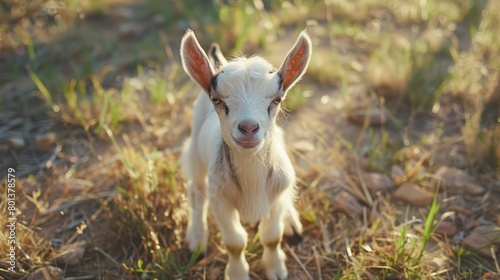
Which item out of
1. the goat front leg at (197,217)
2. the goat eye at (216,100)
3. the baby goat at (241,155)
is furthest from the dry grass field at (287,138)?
the goat eye at (216,100)

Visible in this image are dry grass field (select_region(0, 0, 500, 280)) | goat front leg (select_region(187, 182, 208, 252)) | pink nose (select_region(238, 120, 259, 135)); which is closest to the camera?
pink nose (select_region(238, 120, 259, 135))

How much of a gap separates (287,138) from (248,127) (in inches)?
85.2

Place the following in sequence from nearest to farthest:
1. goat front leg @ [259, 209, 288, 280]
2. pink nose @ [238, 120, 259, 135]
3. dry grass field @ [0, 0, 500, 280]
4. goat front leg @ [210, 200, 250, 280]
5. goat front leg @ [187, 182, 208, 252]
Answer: pink nose @ [238, 120, 259, 135]
goat front leg @ [210, 200, 250, 280]
goat front leg @ [259, 209, 288, 280]
dry grass field @ [0, 0, 500, 280]
goat front leg @ [187, 182, 208, 252]

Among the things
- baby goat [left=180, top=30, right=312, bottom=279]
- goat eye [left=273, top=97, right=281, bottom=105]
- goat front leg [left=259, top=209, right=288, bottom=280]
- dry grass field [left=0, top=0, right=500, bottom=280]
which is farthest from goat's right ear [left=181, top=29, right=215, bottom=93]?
goat front leg [left=259, top=209, right=288, bottom=280]

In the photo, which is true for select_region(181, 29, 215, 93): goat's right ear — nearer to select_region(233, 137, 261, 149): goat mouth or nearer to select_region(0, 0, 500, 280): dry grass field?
select_region(233, 137, 261, 149): goat mouth

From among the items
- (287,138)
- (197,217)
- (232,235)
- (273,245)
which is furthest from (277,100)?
(287,138)

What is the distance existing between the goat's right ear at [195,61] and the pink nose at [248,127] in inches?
15.1

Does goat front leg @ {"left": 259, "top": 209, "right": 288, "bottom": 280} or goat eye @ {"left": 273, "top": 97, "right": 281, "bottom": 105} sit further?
goat front leg @ {"left": 259, "top": 209, "right": 288, "bottom": 280}

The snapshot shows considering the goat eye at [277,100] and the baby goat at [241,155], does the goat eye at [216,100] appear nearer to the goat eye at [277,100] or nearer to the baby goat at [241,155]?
the baby goat at [241,155]

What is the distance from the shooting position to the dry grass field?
298cm

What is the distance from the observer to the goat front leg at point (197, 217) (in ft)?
10.2

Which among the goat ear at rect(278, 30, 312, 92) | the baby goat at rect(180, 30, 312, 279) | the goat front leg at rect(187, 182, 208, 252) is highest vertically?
the goat ear at rect(278, 30, 312, 92)

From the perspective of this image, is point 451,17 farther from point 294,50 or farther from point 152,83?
point 294,50

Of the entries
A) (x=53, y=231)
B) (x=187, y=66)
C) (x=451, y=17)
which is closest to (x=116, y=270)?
(x=53, y=231)
